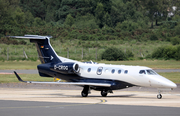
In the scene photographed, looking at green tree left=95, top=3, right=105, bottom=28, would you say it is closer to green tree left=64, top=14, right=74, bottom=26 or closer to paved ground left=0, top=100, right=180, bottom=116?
green tree left=64, top=14, right=74, bottom=26

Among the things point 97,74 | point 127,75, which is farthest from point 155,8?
point 127,75

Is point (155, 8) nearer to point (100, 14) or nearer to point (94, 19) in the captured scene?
point (100, 14)

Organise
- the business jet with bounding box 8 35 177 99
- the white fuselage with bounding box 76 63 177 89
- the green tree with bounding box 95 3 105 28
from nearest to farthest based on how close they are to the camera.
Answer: the white fuselage with bounding box 76 63 177 89 < the business jet with bounding box 8 35 177 99 < the green tree with bounding box 95 3 105 28

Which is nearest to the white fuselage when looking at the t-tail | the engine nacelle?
the engine nacelle

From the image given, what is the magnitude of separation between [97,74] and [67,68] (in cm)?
231

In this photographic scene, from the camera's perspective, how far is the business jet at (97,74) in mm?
23328

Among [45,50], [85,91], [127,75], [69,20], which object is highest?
[69,20]

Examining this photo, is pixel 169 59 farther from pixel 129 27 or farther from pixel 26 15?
pixel 26 15

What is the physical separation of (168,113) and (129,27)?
3394 inches

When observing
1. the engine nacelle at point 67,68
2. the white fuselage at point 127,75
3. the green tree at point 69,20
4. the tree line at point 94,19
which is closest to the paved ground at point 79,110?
the white fuselage at point 127,75

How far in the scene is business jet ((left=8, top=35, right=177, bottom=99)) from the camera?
23328 mm

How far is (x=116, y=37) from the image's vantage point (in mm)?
91562

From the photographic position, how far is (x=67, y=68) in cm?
2534

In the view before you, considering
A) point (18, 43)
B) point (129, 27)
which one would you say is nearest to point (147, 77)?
point (18, 43)
